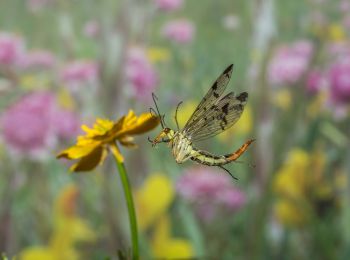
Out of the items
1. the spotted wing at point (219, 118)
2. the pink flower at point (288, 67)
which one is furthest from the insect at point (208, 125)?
the pink flower at point (288, 67)

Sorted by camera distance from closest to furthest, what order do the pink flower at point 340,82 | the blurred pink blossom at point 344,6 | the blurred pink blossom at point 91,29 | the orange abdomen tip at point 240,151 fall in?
the orange abdomen tip at point 240,151, the pink flower at point 340,82, the blurred pink blossom at point 91,29, the blurred pink blossom at point 344,6

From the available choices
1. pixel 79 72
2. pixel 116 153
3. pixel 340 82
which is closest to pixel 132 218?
pixel 116 153

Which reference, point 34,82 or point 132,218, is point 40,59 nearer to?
point 34,82

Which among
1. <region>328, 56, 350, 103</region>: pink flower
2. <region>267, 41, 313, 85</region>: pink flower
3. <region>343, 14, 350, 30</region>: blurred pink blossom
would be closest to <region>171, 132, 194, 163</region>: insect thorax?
<region>328, 56, 350, 103</region>: pink flower

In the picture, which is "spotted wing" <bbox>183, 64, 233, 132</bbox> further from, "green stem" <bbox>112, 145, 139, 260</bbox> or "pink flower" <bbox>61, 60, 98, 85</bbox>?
"pink flower" <bbox>61, 60, 98, 85</bbox>

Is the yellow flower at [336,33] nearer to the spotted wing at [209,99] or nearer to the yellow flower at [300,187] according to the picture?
the yellow flower at [300,187]

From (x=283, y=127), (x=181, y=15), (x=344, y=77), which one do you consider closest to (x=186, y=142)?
(x=344, y=77)
